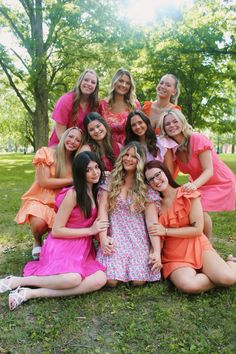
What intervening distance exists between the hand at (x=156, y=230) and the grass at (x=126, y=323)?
0.56 m

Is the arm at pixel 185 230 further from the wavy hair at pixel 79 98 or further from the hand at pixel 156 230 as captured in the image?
the wavy hair at pixel 79 98

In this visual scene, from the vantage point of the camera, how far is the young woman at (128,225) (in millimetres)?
4055

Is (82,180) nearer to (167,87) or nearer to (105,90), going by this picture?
(167,87)

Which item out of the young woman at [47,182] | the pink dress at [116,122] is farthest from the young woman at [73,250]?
the pink dress at [116,122]

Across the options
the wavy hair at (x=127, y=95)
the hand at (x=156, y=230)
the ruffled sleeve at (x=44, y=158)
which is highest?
the wavy hair at (x=127, y=95)

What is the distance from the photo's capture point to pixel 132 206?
4230 mm

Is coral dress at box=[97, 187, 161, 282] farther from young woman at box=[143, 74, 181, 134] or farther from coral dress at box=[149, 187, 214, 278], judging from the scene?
young woman at box=[143, 74, 181, 134]

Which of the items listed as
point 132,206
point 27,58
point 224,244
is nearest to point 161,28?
point 27,58

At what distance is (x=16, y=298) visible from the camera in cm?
361

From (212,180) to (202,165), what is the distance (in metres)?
0.31

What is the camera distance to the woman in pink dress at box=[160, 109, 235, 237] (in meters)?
4.59

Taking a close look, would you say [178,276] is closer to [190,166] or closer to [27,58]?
→ [190,166]

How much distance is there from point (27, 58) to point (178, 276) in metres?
18.4

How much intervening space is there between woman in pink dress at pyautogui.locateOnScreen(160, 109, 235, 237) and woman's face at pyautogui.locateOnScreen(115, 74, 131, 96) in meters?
0.76
